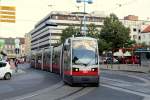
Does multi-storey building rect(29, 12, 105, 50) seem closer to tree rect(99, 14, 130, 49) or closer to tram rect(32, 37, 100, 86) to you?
tree rect(99, 14, 130, 49)

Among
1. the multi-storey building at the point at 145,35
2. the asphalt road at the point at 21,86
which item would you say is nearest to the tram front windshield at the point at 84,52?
the asphalt road at the point at 21,86

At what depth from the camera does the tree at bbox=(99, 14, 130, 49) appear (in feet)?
309

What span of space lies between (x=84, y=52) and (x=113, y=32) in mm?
69054

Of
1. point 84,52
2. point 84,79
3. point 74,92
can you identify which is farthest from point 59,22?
point 74,92

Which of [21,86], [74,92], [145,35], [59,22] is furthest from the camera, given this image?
[59,22]

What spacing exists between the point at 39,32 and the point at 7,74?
491 ft

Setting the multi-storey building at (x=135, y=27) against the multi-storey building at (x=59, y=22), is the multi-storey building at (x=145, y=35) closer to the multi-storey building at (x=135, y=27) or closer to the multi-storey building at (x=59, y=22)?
the multi-storey building at (x=135, y=27)

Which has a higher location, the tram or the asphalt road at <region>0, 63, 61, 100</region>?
the tram

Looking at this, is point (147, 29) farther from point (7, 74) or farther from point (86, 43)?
point (86, 43)

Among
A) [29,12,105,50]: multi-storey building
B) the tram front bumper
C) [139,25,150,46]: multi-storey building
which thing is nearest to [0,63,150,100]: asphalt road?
the tram front bumper

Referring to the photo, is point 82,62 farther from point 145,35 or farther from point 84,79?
point 145,35

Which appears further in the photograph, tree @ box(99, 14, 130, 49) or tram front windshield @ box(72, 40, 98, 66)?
tree @ box(99, 14, 130, 49)

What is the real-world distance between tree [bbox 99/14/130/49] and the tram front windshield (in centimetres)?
6769

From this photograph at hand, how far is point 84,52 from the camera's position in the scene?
25953 millimetres
